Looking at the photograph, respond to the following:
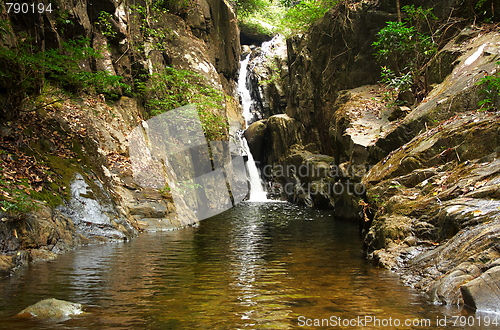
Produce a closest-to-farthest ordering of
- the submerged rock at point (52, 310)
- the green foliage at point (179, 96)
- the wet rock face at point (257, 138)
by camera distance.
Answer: the submerged rock at point (52, 310) → the green foliage at point (179, 96) → the wet rock face at point (257, 138)

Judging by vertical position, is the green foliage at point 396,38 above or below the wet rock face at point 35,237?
above

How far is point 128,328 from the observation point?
2980 millimetres

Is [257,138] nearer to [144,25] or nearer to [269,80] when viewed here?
[269,80]

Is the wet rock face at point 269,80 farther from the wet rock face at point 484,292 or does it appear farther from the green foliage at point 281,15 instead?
the wet rock face at point 484,292

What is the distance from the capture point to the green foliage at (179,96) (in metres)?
14.7

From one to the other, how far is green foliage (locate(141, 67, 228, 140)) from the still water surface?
8.89m

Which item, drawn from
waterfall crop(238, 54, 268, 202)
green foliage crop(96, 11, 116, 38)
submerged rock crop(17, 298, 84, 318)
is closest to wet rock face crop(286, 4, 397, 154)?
waterfall crop(238, 54, 268, 202)

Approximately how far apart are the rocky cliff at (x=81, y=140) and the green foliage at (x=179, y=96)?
0.18 meters

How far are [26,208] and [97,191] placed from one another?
9.78 ft

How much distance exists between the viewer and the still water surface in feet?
10.5

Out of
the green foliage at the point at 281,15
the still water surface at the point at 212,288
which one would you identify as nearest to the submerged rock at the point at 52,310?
the still water surface at the point at 212,288

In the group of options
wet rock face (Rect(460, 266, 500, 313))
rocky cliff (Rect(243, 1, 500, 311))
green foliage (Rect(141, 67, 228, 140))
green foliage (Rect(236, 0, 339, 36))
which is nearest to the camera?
wet rock face (Rect(460, 266, 500, 313))

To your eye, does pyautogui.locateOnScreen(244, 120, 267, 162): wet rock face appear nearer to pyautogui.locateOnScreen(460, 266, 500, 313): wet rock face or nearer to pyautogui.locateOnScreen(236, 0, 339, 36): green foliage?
pyautogui.locateOnScreen(236, 0, 339, 36): green foliage

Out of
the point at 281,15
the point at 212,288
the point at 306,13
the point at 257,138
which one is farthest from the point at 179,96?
the point at 281,15
